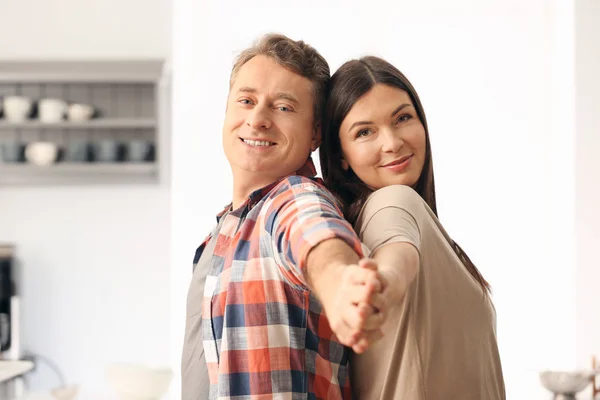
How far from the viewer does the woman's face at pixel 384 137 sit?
109 cm

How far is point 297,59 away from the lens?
112cm

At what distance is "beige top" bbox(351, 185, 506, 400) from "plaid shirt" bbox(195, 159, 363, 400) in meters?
0.06

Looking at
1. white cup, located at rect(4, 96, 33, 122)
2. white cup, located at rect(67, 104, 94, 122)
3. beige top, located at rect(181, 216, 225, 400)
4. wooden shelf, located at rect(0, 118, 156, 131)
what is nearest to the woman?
beige top, located at rect(181, 216, 225, 400)

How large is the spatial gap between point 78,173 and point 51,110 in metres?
0.35

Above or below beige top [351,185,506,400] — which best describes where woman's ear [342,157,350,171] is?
above

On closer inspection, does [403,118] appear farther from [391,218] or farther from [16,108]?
[16,108]

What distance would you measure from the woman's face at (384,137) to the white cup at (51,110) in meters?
3.14

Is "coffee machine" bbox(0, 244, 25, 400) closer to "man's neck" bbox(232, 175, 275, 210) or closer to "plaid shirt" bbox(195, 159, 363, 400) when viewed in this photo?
"man's neck" bbox(232, 175, 275, 210)

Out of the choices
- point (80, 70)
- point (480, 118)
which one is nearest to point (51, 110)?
point (80, 70)

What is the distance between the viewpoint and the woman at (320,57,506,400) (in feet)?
2.80

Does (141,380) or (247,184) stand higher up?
(247,184)

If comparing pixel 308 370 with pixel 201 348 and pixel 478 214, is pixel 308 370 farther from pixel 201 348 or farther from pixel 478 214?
pixel 478 214

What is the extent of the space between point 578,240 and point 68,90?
8.85 feet

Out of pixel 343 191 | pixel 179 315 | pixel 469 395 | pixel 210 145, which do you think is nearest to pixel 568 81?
pixel 210 145
